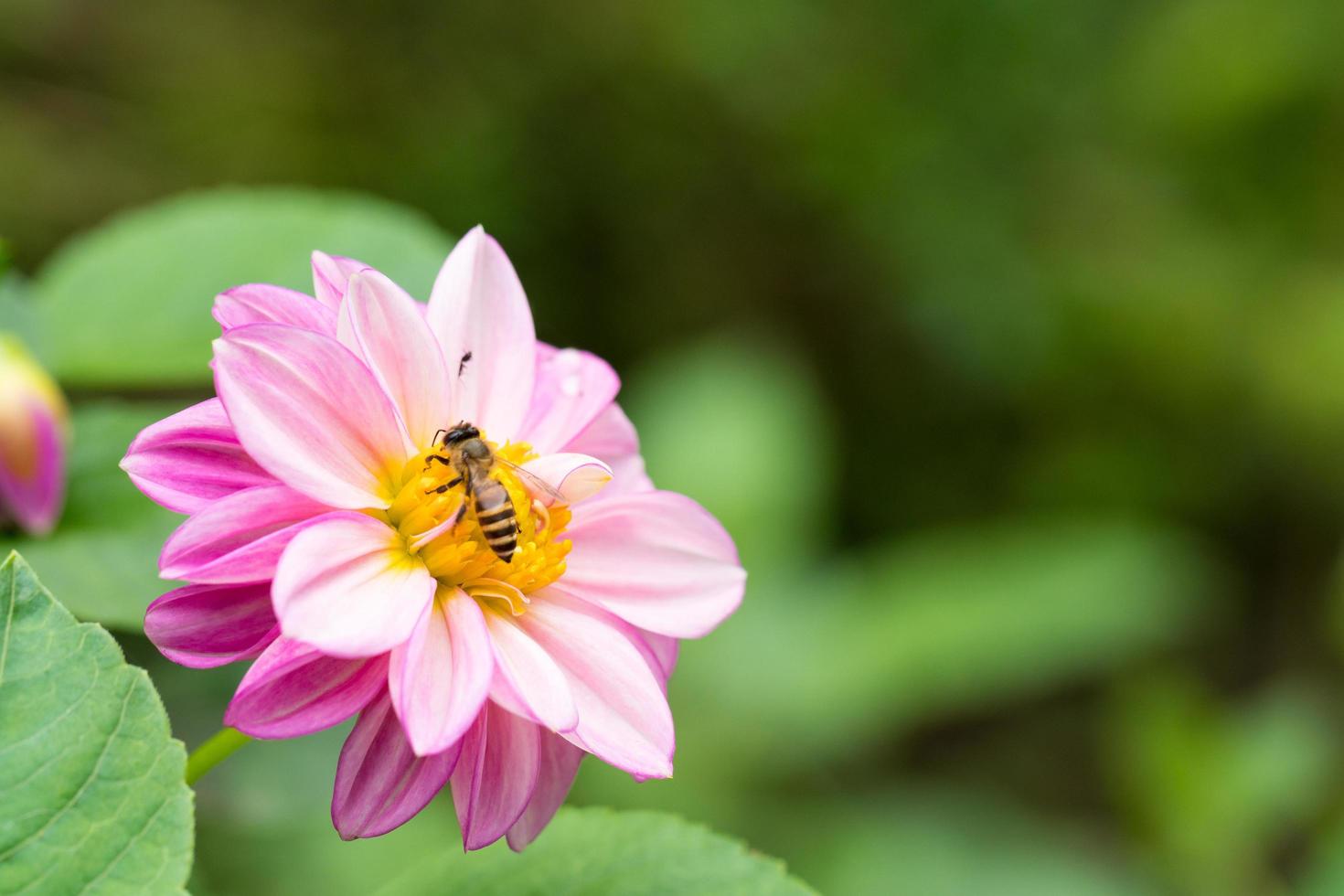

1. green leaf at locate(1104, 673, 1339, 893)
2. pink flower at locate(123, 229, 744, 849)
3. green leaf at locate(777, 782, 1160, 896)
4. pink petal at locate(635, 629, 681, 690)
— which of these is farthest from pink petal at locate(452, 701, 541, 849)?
green leaf at locate(1104, 673, 1339, 893)

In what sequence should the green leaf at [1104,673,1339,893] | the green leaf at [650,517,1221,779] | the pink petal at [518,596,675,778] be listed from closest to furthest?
1. the pink petal at [518,596,675,778]
2. the green leaf at [1104,673,1339,893]
3. the green leaf at [650,517,1221,779]

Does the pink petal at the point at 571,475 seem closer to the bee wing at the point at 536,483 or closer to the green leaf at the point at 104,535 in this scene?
the bee wing at the point at 536,483

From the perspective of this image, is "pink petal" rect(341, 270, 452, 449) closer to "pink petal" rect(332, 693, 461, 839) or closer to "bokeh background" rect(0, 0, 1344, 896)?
"pink petal" rect(332, 693, 461, 839)

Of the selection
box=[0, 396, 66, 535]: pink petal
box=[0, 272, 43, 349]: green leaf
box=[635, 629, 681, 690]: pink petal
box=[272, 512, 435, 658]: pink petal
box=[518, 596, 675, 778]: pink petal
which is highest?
box=[635, 629, 681, 690]: pink petal

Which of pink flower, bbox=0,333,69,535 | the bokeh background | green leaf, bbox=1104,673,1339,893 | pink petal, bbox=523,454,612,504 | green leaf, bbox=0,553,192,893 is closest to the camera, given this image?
green leaf, bbox=0,553,192,893

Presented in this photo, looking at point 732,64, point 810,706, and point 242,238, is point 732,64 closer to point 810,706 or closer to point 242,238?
point 810,706

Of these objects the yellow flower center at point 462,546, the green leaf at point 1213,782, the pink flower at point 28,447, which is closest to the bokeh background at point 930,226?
the green leaf at point 1213,782
